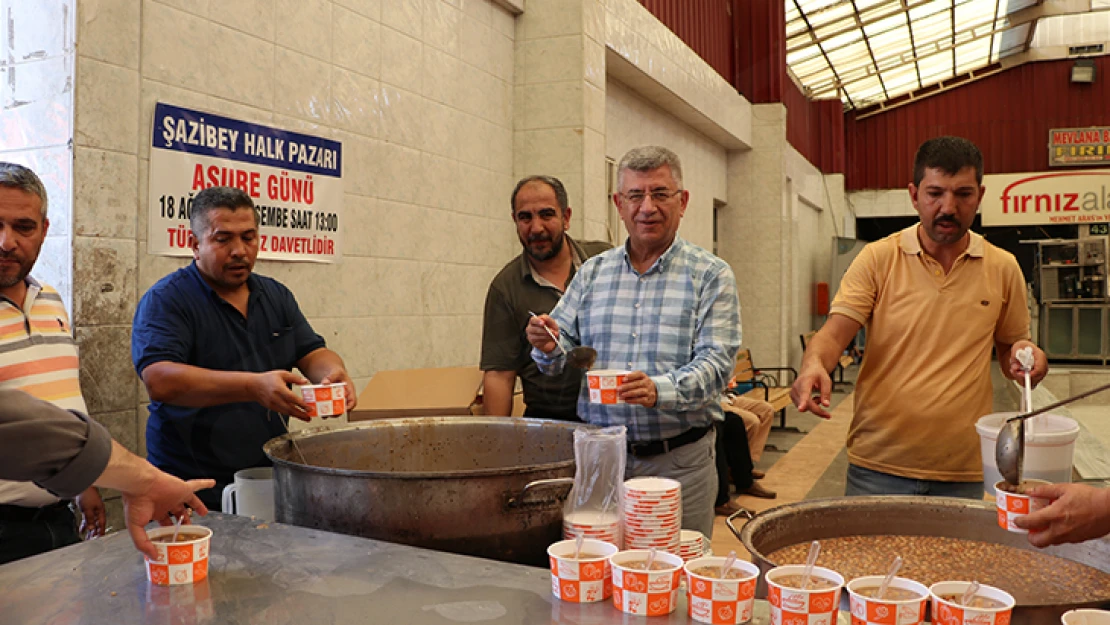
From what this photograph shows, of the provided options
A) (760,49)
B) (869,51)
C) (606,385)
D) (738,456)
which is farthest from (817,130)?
(606,385)

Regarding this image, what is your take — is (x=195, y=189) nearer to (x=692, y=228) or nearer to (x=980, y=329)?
(x=980, y=329)

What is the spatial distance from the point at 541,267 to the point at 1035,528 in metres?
2.01

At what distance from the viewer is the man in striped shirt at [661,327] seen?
239 cm

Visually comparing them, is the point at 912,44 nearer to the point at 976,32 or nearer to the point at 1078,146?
the point at 976,32

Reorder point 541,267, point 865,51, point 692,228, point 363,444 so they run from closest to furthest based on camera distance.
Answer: point 363,444, point 541,267, point 692,228, point 865,51

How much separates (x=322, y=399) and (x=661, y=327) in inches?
37.9

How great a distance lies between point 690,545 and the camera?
1.73m

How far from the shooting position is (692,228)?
395 inches

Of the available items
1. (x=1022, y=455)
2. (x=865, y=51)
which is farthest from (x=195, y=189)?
(x=865, y=51)

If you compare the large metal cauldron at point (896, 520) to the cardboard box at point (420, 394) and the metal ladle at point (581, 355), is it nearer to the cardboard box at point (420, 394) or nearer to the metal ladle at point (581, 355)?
the metal ladle at point (581, 355)

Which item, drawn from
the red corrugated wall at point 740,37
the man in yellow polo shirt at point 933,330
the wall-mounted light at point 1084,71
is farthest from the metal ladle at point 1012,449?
→ the wall-mounted light at point 1084,71

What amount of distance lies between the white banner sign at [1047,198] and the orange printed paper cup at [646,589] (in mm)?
17970

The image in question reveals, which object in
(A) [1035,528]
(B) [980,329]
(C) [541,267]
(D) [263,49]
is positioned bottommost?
(A) [1035,528]

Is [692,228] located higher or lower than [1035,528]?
higher
